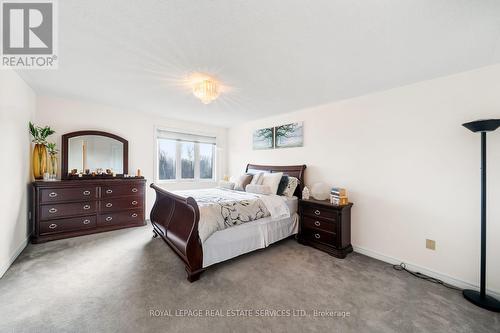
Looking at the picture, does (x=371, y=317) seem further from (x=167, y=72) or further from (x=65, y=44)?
(x=65, y=44)

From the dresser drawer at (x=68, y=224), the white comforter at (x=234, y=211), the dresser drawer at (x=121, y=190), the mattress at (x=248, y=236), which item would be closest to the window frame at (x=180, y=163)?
the dresser drawer at (x=121, y=190)

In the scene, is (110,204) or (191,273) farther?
(110,204)

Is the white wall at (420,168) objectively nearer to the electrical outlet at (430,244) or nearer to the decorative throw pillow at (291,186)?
the electrical outlet at (430,244)

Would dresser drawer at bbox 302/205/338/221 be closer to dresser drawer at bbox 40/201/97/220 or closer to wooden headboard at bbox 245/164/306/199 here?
wooden headboard at bbox 245/164/306/199

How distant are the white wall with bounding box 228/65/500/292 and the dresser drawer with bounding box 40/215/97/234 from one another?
410 centimetres

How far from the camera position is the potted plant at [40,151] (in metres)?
3.02

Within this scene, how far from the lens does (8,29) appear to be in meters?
1.58

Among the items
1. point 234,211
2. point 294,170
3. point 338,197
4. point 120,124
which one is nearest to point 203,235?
point 234,211

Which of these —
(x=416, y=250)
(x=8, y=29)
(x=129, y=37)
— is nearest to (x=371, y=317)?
(x=416, y=250)

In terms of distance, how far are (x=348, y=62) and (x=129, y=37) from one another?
206 centimetres

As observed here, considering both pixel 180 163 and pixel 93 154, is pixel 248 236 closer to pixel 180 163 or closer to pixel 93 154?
pixel 180 163

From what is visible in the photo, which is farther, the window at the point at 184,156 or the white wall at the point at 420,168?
the window at the point at 184,156

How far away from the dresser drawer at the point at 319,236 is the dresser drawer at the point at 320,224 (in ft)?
0.18

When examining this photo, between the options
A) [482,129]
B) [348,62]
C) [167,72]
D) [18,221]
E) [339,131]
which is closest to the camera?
[482,129]
